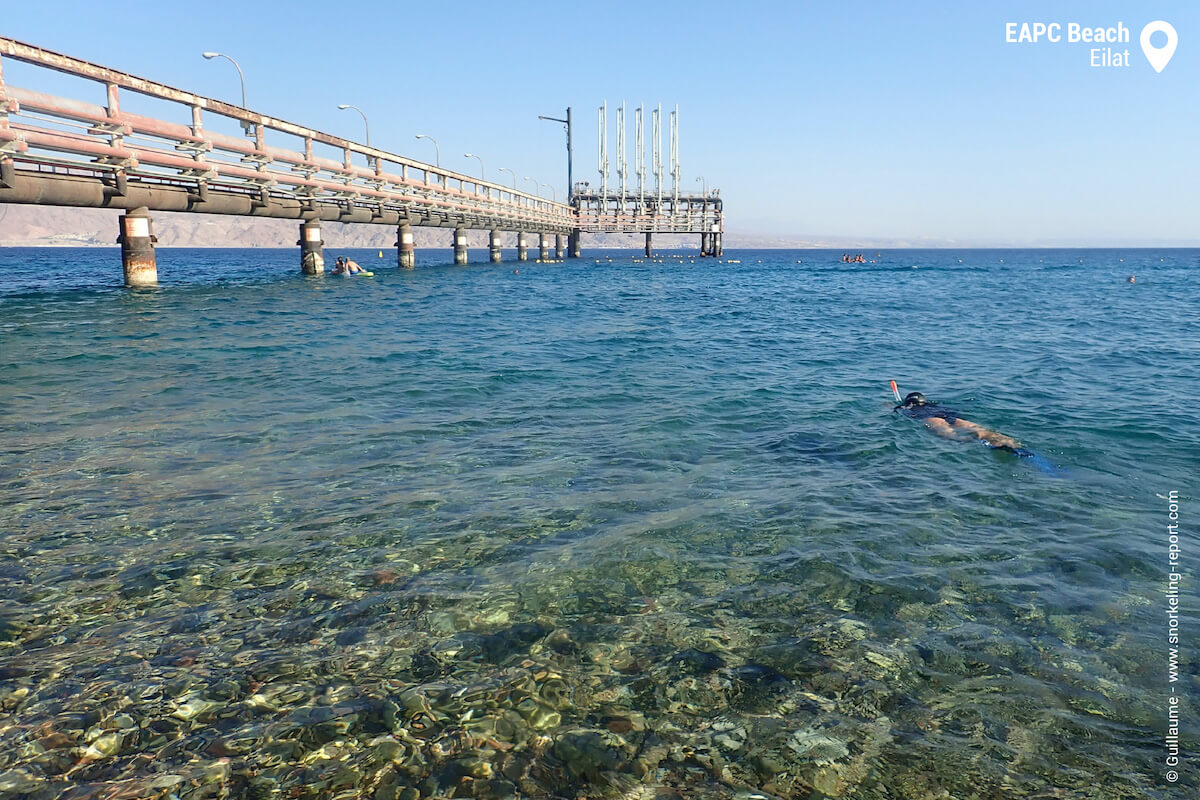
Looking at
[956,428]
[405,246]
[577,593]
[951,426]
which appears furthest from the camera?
[405,246]

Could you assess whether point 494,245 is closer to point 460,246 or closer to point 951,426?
point 460,246

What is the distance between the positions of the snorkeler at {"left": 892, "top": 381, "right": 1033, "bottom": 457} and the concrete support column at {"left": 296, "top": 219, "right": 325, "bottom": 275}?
3739 centimetres

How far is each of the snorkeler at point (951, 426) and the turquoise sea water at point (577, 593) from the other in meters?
0.38

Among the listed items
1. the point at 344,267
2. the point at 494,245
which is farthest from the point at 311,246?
the point at 494,245

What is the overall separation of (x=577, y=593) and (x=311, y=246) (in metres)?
42.5

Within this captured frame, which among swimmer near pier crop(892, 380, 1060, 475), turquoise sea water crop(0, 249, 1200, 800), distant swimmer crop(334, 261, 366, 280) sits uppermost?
distant swimmer crop(334, 261, 366, 280)

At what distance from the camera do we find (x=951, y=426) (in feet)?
31.7

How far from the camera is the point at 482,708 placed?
3504 mm

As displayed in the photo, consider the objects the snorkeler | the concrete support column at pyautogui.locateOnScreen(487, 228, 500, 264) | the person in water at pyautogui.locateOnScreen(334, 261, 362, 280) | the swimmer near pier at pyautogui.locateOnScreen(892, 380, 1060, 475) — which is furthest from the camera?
the concrete support column at pyautogui.locateOnScreen(487, 228, 500, 264)

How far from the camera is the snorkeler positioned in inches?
340

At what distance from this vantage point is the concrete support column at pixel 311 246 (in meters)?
39.9

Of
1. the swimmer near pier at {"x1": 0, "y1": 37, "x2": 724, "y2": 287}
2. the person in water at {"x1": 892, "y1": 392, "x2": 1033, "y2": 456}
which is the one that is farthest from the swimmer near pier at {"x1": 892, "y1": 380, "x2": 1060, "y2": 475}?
the swimmer near pier at {"x1": 0, "y1": 37, "x2": 724, "y2": 287}

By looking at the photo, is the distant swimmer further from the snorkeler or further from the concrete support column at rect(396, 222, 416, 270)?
the snorkeler

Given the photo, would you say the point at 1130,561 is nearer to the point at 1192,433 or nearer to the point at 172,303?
the point at 1192,433
